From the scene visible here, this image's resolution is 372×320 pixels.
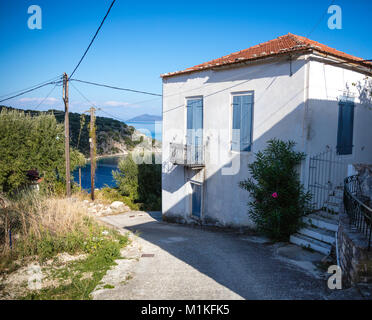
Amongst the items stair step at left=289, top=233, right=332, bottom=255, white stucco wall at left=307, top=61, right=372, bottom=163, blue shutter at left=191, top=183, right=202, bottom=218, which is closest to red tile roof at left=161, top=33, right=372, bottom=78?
white stucco wall at left=307, top=61, right=372, bottom=163

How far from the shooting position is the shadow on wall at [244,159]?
880cm

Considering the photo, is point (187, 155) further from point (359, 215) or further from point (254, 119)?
point (359, 215)

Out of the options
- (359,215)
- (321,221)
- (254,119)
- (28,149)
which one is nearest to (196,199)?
(254,119)

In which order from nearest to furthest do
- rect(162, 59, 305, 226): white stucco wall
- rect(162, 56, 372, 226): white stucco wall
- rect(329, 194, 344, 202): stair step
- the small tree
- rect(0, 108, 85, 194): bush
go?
the small tree
rect(329, 194, 344, 202): stair step
rect(162, 56, 372, 226): white stucco wall
rect(162, 59, 305, 226): white stucco wall
rect(0, 108, 85, 194): bush

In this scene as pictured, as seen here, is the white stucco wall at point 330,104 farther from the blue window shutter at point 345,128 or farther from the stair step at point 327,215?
the stair step at point 327,215

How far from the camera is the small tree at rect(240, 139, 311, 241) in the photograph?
26.6 ft

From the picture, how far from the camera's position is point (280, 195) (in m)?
8.33

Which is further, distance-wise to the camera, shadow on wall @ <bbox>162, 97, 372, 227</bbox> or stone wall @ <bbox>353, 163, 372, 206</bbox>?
shadow on wall @ <bbox>162, 97, 372, 227</bbox>

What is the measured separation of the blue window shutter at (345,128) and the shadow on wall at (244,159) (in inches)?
11.3

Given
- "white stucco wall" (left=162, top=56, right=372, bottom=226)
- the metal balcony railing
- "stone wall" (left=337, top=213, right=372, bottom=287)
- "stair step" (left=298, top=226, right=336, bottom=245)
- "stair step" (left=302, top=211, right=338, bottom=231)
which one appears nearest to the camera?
"stone wall" (left=337, top=213, right=372, bottom=287)

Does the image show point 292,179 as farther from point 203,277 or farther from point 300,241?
point 203,277

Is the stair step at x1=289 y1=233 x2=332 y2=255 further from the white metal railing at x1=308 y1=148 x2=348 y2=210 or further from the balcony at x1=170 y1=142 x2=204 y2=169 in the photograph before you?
the balcony at x1=170 y1=142 x2=204 y2=169

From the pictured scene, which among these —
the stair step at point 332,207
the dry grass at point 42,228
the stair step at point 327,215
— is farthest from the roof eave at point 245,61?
the dry grass at point 42,228
